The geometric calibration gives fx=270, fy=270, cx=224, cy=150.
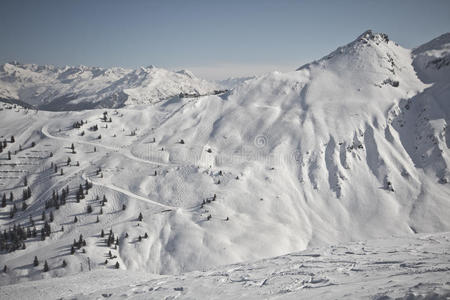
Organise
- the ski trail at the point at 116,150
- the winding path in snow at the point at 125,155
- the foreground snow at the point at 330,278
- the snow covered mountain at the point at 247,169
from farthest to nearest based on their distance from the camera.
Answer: the ski trail at the point at 116,150 → the winding path in snow at the point at 125,155 → the snow covered mountain at the point at 247,169 → the foreground snow at the point at 330,278

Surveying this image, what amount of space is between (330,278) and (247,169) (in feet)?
284

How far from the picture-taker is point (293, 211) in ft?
326

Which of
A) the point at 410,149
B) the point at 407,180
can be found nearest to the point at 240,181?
the point at 407,180

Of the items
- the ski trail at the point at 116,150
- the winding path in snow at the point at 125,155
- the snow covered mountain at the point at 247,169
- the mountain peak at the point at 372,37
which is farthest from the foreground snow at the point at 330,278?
the mountain peak at the point at 372,37

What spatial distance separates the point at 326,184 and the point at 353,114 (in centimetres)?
4407

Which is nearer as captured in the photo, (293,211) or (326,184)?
(293,211)

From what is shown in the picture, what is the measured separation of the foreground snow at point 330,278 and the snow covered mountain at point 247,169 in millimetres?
42383

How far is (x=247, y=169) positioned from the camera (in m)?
112

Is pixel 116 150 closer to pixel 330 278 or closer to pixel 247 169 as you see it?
pixel 247 169

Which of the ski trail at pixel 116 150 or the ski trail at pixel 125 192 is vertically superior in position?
the ski trail at pixel 116 150

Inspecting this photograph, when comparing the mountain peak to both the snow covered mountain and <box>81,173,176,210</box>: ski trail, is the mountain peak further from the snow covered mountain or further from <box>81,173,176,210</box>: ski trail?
<box>81,173,176,210</box>: ski trail

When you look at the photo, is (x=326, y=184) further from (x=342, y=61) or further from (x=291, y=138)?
(x=342, y=61)

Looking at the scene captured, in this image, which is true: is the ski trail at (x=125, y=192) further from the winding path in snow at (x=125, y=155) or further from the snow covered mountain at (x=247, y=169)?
the snow covered mountain at (x=247, y=169)

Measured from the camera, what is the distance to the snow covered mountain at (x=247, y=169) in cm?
8169
